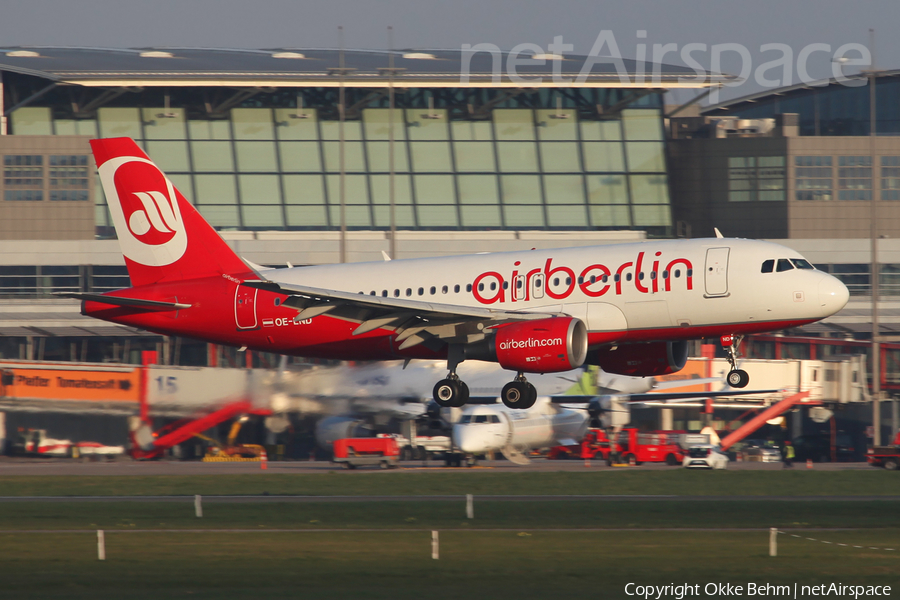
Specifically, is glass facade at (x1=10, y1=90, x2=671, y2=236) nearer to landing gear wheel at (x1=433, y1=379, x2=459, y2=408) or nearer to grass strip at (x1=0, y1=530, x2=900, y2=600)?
landing gear wheel at (x1=433, y1=379, x2=459, y2=408)

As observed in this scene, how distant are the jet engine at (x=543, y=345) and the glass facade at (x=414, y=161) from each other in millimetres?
57884

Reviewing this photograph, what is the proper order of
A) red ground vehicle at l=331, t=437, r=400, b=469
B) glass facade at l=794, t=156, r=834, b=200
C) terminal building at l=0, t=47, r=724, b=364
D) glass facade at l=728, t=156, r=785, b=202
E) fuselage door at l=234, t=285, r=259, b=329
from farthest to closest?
glass facade at l=728, t=156, r=785, b=202, glass facade at l=794, t=156, r=834, b=200, terminal building at l=0, t=47, r=724, b=364, red ground vehicle at l=331, t=437, r=400, b=469, fuselage door at l=234, t=285, r=259, b=329

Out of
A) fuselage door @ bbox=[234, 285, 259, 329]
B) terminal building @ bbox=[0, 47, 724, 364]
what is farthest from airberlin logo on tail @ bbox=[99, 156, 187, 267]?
terminal building @ bbox=[0, 47, 724, 364]

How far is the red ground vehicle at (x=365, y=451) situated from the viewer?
185 feet

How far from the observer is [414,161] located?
3644 inches

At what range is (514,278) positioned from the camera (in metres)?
35.8

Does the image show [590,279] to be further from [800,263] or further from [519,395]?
[800,263]

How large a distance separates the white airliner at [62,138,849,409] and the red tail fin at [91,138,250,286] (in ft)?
0.17

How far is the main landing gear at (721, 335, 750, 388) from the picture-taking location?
3309cm

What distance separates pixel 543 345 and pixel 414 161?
61.0m

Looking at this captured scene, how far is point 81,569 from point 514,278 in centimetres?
1671

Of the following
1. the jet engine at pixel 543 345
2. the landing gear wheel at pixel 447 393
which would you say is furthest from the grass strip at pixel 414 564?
the landing gear wheel at pixel 447 393

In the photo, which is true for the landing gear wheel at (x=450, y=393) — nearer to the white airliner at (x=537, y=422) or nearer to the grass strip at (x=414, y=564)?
the grass strip at (x=414, y=564)

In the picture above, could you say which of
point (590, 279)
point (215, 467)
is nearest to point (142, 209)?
point (590, 279)
